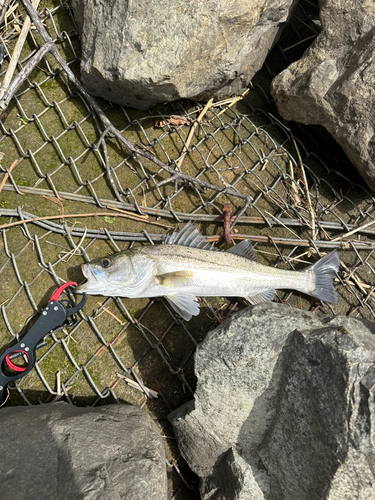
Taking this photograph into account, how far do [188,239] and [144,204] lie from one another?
0.72m

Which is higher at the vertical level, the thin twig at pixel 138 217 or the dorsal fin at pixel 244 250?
the thin twig at pixel 138 217

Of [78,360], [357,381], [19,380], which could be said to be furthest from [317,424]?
[19,380]

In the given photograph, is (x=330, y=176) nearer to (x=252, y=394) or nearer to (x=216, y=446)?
(x=252, y=394)

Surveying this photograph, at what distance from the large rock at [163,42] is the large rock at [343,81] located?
0.63 m

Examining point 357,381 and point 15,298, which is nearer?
point 357,381

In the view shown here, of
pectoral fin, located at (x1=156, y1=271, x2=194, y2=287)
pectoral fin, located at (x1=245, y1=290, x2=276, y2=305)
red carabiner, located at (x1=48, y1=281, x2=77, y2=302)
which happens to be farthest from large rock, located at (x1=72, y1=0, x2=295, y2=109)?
pectoral fin, located at (x1=245, y1=290, x2=276, y2=305)

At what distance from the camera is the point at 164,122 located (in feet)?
15.6

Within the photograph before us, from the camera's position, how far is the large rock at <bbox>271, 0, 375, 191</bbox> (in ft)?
14.1

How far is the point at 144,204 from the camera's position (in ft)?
14.7

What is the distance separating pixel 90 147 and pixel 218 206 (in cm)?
165

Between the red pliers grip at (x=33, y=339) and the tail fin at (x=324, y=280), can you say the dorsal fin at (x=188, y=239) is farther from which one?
the tail fin at (x=324, y=280)

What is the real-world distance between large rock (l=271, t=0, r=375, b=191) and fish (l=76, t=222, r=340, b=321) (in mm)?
1683

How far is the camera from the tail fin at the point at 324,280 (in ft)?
14.1

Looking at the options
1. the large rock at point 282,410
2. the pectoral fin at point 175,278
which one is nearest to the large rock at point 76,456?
the large rock at point 282,410
